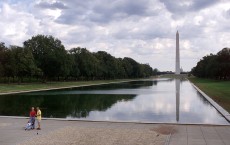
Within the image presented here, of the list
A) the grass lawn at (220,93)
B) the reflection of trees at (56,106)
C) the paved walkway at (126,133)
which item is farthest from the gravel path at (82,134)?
the grass lawn at (220,93)

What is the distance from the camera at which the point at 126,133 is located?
1725cm

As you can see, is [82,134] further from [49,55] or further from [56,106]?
[49,55]

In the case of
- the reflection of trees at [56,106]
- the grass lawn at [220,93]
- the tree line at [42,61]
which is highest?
the tree line at [42,61]

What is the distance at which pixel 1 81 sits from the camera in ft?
261

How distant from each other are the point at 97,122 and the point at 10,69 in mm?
54480

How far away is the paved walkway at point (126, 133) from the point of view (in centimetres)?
1538

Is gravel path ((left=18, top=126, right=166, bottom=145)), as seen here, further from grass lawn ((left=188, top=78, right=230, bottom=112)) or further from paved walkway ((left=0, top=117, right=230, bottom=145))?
grass lawn ((left=188, top=78, right=230, bottom=112))

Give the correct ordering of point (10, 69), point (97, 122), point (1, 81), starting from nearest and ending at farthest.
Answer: point (97, 122) → point (10, 69) → point (1, 81)

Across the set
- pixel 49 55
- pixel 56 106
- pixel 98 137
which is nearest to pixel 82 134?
pixel 98 137

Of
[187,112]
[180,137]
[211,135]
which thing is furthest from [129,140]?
[187,112]

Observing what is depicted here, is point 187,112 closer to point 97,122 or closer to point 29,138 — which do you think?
point 97,122

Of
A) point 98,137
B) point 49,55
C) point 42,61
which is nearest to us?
point 98,137

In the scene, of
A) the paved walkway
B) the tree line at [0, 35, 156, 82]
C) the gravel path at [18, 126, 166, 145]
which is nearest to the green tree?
the tree line at [0, 35, 156, 82]

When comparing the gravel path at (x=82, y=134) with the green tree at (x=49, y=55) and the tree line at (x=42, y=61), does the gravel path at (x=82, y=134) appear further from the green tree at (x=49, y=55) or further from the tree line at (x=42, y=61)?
the green tree at (x=49, y=55)
